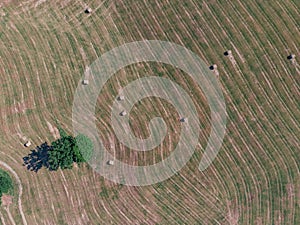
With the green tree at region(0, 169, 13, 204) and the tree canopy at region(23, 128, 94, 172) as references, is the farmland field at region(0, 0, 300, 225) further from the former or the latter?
the tree canopy at region(23, 128, 94, 172)

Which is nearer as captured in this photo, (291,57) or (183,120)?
(291,57)

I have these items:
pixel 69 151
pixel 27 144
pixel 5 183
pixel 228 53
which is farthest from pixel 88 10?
pixel 5 183

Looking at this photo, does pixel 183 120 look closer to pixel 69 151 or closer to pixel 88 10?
pixel 69 151

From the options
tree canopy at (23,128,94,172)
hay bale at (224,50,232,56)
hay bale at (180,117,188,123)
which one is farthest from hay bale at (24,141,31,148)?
hay bale at (224,50,232,56)

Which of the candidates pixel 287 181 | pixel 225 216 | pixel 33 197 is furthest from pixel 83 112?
pixel 287 181

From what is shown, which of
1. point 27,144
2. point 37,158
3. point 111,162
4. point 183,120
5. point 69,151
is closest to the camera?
point 69,151

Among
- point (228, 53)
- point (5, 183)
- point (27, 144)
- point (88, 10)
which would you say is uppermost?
point (88, 10)
